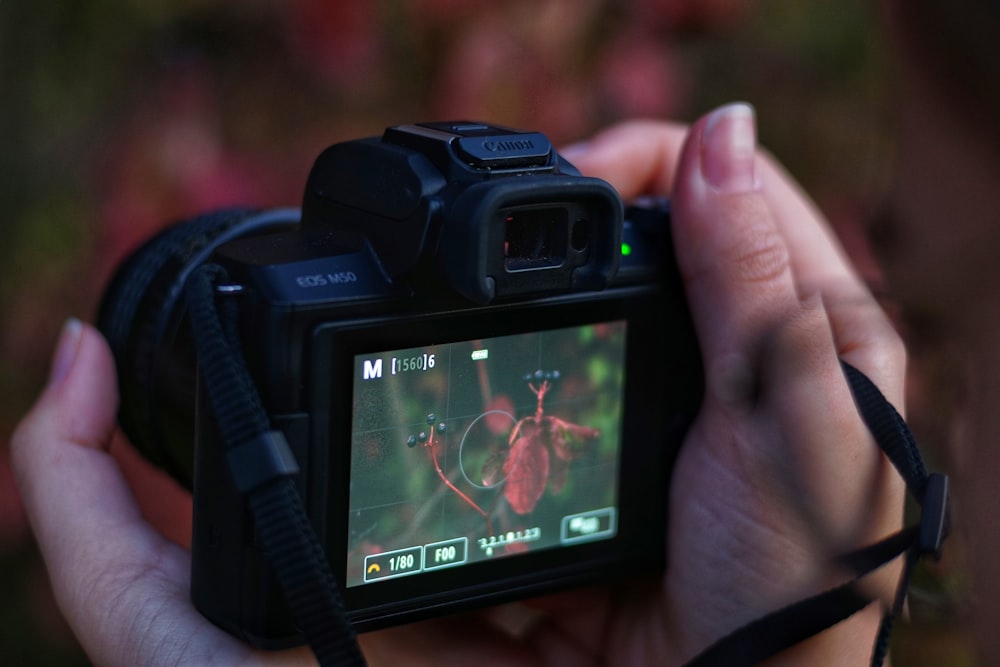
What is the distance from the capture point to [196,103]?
142 centimetres

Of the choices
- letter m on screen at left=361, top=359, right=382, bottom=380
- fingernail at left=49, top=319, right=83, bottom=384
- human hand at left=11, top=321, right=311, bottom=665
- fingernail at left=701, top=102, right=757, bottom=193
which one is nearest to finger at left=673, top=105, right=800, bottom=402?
fingernail at left=701, top=102, right=757, bottom=193

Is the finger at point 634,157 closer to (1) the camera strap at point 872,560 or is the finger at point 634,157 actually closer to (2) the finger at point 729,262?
(2) the finger at point 729,262

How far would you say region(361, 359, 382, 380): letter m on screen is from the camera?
831mm

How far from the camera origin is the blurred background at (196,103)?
1.38 m

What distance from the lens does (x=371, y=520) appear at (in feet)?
2.82

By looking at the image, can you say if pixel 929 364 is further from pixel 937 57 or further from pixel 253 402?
pixel 253 402

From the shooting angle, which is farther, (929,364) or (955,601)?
(955,601)

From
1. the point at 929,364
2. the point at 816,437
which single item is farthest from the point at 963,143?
the point at 816,437

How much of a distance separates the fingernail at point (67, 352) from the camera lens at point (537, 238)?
440 millimetres

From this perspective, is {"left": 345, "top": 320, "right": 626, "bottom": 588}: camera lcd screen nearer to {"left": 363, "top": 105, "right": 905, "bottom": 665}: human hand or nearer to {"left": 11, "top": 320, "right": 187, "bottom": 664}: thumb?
{"left": 363, "top": 105, "right": 905, "bottom": 665}: human hand

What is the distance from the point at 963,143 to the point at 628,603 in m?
0.65

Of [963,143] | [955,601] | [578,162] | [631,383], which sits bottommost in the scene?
[955,601]

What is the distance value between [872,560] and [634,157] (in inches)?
20.0

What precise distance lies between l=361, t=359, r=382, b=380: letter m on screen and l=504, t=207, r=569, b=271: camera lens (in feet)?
0.38
